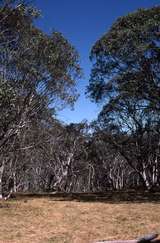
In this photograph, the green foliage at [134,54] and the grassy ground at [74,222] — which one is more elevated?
the green foliage at [134,54]

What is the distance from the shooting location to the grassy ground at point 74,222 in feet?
39.4

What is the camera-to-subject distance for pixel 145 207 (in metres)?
17.3

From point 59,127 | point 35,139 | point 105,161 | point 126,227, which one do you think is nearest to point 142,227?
point 126,227

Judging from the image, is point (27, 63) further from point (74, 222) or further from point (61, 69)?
point (74, 222)

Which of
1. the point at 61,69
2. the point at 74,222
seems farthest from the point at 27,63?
the point at 74,222

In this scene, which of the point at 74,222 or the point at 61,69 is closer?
the point at 74,222

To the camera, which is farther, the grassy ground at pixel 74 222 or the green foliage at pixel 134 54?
the green foliage at pixel 134 54

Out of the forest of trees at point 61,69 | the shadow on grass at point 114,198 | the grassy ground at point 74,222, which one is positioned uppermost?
the forest of trees at point 61,69

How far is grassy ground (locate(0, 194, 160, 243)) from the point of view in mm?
12023

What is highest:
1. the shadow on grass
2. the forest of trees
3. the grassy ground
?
the forest of trees

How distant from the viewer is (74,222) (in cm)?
1422

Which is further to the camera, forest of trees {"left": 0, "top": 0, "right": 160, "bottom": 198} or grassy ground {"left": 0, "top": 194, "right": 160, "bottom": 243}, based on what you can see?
forest of trees {"left": 0, "top": 0, "right": 160, "bottom": 198}

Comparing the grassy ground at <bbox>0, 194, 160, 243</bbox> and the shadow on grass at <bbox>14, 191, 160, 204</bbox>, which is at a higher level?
the shadow on grass at <bbox>14, 191, 160, 204</bbox>

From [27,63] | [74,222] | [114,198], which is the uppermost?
Answer: [27,63]
